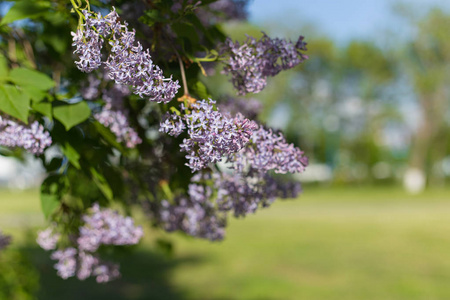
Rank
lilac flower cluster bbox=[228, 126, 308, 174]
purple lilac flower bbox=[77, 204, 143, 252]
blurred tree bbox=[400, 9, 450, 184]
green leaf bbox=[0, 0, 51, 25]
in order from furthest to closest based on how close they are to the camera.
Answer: blurred tree bbox=[400, 9, 450, 184] < purple lilac flower bbox=[77, 204, 143, 252] < green leaf bbox=[0, 0, 51, 25] < lilac flower cluster bbox=[228, 126, 308, 174]

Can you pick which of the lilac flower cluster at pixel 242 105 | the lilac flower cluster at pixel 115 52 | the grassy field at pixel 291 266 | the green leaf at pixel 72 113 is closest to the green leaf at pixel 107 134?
the green leaf at pixel 72 113

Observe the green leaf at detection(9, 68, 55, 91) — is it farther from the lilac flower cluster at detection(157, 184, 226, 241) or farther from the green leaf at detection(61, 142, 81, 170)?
the lilac flower cluster at detection(157, 184, 226, 241)

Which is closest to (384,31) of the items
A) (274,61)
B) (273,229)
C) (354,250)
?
(273,229)

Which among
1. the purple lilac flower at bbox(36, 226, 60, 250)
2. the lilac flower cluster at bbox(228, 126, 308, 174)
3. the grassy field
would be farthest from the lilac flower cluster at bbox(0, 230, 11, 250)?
the lilac flower cluster at bbox(228, 126, 308, 174)

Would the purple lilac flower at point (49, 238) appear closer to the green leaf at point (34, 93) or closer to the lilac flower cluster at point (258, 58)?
the green leaf at point (34, 93)

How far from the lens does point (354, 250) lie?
1424 cm

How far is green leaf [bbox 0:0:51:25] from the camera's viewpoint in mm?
2445

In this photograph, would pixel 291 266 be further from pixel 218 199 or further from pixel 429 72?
pixel 429 72

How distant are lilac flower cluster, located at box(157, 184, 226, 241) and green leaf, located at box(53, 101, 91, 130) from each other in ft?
2.33

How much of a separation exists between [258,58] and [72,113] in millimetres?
922

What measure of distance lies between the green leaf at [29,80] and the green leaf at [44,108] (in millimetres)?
77

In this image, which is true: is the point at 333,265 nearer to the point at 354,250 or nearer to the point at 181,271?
the point at 354,250

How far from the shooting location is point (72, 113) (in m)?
2.46

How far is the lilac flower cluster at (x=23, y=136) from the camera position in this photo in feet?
7.84
